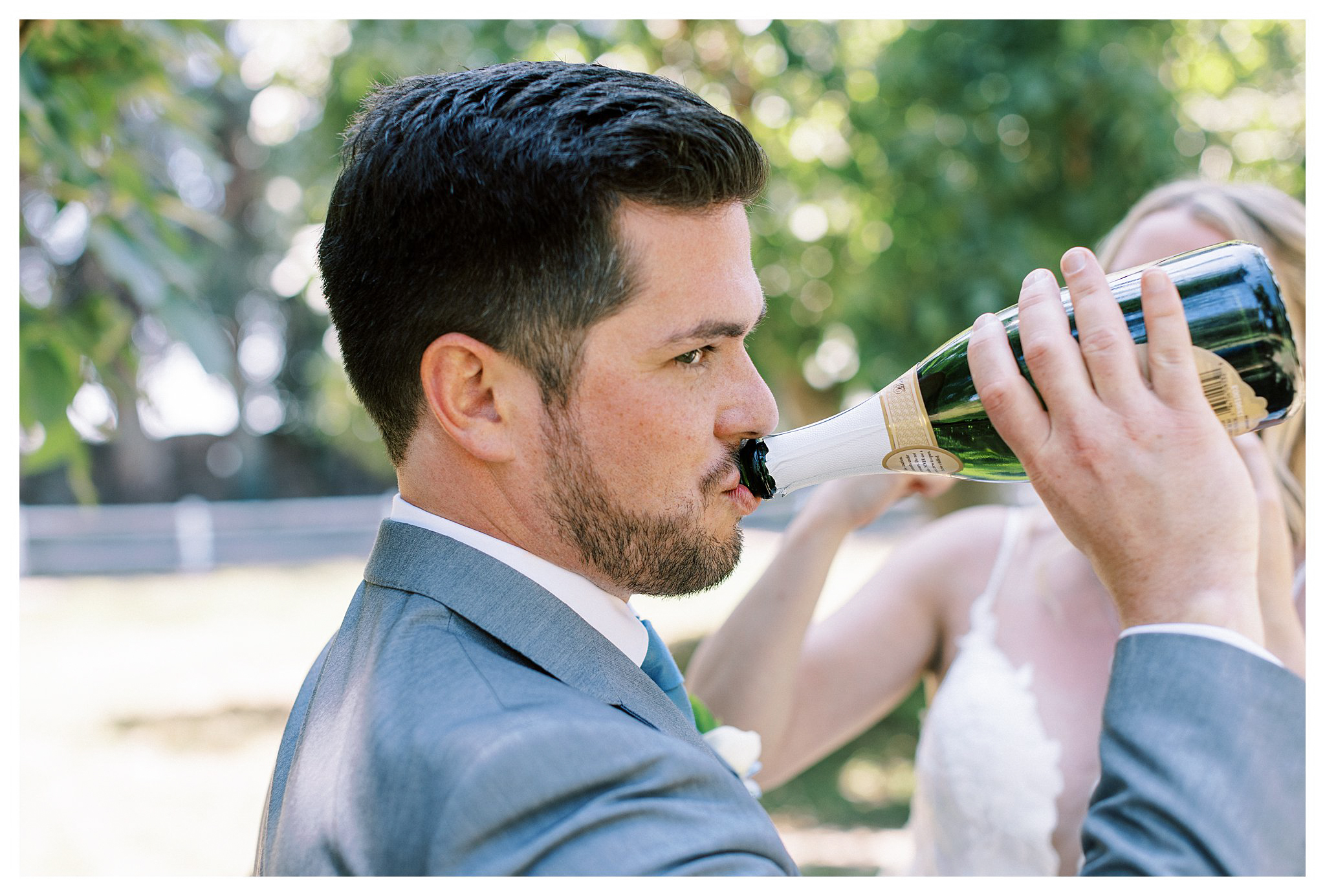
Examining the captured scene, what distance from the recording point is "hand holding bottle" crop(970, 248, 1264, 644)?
0.99 m

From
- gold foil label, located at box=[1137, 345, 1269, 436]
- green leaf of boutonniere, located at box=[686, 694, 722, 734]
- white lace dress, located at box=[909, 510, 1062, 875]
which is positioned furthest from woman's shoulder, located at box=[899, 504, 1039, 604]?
gold foil label, located at box=[1137, 345, 1269, 436]

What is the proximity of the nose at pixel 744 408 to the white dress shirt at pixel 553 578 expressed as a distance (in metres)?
0.27

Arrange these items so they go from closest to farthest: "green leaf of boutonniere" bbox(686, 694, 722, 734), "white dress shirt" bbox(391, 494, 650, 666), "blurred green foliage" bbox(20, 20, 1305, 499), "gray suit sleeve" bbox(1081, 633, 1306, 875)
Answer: "gray suit sleeve" bbox(1081, 633, 1306, 875) < "white dress shirt" bbox(391, 494, 650, 666) < "green leaf of boutonniere" bbox(686, 694, 722, 734) < "blurred green foliage" bbox(20, 20, 1305, 499)

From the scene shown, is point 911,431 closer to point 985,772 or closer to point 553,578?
point 553,578

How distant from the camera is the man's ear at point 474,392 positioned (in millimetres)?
1237

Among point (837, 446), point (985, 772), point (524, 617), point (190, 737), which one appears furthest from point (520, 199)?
point (190, 737)

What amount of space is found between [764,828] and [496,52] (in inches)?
162

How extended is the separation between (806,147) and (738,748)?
15.2 feet

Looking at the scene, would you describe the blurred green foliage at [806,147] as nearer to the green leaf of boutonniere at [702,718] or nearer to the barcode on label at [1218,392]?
the green leaf of boutonniere at [702,718]

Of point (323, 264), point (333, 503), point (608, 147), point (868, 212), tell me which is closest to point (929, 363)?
point (608, 147)

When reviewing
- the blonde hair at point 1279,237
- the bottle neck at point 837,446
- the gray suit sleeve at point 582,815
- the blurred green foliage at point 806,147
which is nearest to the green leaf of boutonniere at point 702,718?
the bottle neck at point 837,446

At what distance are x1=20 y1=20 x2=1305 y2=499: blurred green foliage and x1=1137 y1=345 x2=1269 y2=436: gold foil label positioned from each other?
1.73 metres

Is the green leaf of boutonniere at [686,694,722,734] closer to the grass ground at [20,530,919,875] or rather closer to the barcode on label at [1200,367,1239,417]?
the barcode on label at [1200,367,1239,417]

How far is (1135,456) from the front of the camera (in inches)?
39.6
